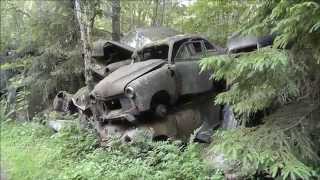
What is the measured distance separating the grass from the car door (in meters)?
1.65

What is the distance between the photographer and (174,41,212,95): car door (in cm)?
941

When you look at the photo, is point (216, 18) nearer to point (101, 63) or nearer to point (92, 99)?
point (101, 63)

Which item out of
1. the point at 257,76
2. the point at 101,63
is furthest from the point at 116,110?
the point at 257,76

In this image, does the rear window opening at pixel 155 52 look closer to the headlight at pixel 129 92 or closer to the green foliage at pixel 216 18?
the headlight at pixel 129 92

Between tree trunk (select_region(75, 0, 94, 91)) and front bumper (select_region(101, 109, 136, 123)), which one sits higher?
tree trunk (select_region(75, 0, 94, 91))

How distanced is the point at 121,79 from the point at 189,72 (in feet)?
5.07

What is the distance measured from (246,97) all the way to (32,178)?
4.96 m

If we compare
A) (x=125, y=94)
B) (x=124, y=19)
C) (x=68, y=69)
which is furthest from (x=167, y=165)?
(x=124, y=19)

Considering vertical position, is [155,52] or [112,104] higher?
[155,52]

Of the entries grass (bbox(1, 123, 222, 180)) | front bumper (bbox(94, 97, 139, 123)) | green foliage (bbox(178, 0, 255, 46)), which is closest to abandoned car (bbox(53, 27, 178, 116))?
grass (bbox(1, 123, 222, 180))

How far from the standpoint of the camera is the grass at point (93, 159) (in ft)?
22.2

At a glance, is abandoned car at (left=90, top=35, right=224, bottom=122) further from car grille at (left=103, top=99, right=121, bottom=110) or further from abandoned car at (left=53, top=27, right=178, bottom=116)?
abandoned car at (left=53, top=27, right=178, bottom=116)

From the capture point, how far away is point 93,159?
8047 millimetres

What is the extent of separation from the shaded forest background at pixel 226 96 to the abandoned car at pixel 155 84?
33.8 inches
